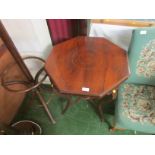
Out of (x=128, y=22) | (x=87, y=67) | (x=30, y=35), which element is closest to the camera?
(x=87, y=67)

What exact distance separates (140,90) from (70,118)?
2.24 feet

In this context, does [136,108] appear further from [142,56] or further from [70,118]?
[70,118]

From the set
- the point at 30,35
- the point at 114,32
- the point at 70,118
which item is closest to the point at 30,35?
the point at 30,35

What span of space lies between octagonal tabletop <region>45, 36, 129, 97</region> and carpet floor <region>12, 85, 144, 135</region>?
62 cm

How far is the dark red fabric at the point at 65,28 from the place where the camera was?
118 centimetres

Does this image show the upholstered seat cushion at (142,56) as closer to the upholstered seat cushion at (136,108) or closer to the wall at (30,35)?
the upholstered seat cushion at (136,108)

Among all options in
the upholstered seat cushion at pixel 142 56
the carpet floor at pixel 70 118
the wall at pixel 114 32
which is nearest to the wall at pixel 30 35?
the wall at pixel 114 32

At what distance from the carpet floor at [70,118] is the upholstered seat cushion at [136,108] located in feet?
1.15

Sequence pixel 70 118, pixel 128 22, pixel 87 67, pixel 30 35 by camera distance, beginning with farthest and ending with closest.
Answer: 1. pixel 70 118
2. pixel 30 35
3. pixel 128 22
4. pixel 87 67

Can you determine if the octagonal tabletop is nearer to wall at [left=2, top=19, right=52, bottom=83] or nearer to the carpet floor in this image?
wall at [left=2, top=19, right=52, bottom=83]

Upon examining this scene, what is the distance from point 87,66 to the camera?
1.10 m

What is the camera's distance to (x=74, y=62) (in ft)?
3.71

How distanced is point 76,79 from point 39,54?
626mm
